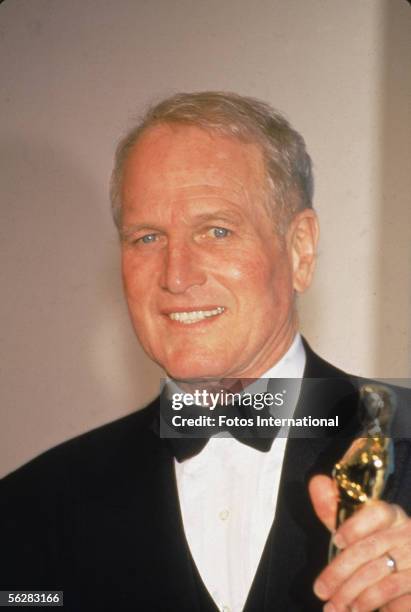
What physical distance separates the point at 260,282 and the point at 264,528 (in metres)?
0.31

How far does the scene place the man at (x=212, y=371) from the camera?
1079mm

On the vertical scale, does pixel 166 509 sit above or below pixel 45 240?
below

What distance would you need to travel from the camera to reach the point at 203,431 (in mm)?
1149

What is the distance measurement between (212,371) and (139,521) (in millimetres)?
235

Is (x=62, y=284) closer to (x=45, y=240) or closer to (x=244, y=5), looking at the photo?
(x=45, y=240)

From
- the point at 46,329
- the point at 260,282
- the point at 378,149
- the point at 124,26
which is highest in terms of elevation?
the point at 124,26

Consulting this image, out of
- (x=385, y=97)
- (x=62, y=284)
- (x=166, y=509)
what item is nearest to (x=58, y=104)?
(x=62, y=284)

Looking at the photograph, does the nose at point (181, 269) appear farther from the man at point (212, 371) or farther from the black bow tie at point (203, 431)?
the black bow tie at point (203, 431)

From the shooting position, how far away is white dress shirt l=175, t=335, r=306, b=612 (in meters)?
1.09

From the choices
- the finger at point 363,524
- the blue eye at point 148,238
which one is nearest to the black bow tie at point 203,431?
the blue eye at point 148,238

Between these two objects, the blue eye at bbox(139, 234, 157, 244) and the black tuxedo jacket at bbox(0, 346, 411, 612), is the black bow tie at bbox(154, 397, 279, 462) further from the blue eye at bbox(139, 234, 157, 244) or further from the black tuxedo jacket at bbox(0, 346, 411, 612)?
the blue eye at bbox(139, 234, 157, 244)

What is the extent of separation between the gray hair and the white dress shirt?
20cm

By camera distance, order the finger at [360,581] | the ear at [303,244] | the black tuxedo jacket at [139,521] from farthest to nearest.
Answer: the ear at [303,244] < the black tuxedo jacket at [139,521] < the finger at [360,581]

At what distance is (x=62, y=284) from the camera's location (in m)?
1.51
